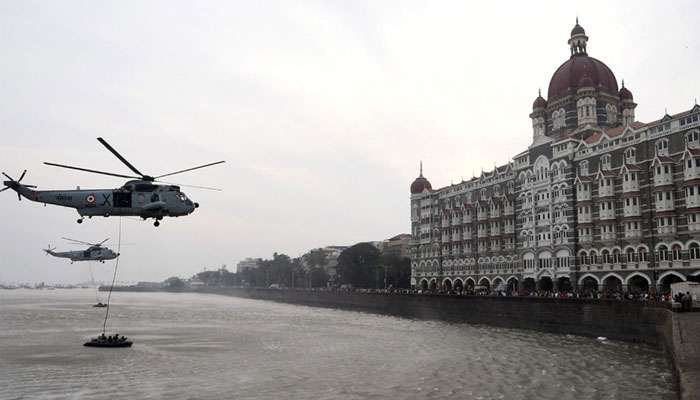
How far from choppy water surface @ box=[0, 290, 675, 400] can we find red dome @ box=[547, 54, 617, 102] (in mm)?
48160

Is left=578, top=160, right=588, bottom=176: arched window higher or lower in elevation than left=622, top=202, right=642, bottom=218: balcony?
higher

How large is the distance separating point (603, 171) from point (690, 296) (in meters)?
28.7

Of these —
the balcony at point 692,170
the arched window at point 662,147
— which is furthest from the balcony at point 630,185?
the balcony at point 692,170

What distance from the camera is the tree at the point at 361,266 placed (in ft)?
515

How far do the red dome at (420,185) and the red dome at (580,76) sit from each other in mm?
39246

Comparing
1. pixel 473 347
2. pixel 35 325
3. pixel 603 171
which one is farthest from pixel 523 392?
pixel 35 325

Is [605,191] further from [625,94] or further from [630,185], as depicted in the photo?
[625,94]

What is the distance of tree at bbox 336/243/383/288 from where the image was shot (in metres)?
157

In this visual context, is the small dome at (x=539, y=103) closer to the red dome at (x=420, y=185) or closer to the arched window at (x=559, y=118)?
the arched window at (x=559, y=118)

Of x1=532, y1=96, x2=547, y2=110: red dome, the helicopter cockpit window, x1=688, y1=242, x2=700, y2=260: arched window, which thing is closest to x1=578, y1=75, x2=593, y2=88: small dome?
x1=532, y1=96, x2=547, y2=110: red dome

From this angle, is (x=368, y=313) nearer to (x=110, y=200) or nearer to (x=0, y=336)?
(x=0, y=336)

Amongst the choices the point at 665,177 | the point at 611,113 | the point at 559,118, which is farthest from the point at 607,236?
the point at 559,118

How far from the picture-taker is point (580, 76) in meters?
99.8

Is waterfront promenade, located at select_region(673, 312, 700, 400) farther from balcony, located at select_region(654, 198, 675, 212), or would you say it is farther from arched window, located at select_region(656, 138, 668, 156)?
arched window, located at select_region(656, 138, 668, 156)
